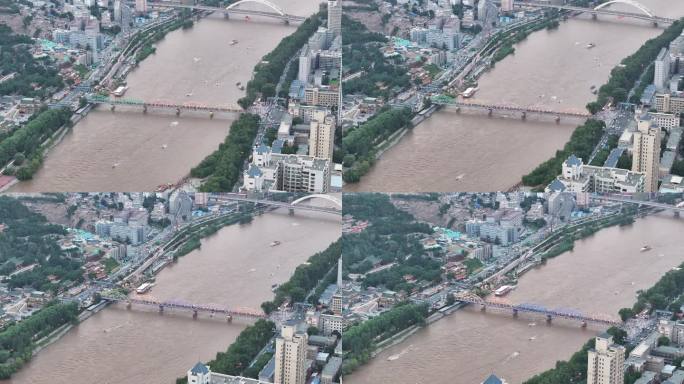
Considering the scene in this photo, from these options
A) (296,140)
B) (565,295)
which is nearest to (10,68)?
(296,140)

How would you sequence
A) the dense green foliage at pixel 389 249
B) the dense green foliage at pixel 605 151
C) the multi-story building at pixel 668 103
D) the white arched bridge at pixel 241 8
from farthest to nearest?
the white arched bridge at pixel 241 8 → the multi-story building at pixel 668 103 → the dense green foliage at pixel 605 151 → the dense green foliage at pixel 389 249

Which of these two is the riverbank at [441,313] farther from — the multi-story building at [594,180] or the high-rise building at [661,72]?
the high-rise building at [661,72]

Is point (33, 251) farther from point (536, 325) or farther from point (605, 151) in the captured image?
point (605, 151)

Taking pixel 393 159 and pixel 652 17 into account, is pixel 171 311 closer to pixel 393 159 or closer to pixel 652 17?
pixel 393 159

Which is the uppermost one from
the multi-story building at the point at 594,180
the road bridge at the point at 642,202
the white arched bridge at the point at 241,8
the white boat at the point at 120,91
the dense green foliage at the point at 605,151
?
the white arched bridge at the point at 241,8

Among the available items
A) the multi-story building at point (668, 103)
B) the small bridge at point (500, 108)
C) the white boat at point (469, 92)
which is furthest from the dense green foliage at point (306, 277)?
the multi-story building at point (668, 103)

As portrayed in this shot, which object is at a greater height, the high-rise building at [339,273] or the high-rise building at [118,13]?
the high-rise building at [118,13]
